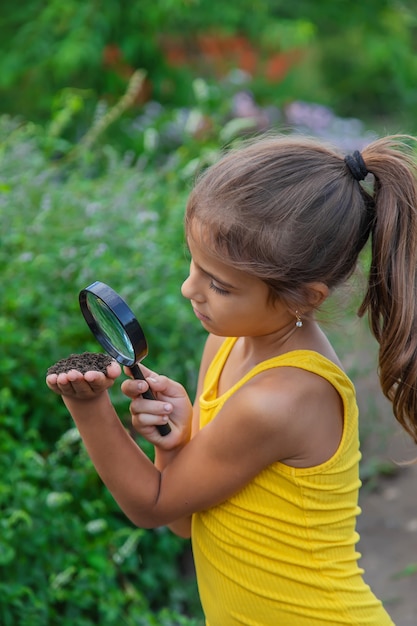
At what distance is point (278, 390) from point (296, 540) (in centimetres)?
32

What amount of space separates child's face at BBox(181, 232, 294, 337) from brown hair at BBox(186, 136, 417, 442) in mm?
23

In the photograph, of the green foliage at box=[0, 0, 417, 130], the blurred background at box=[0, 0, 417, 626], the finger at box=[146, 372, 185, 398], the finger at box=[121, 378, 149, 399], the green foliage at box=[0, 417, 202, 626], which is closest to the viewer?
the finger at box=[121, 378, 149, 399]

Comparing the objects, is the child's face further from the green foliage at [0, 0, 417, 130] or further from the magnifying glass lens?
the green foliage at [0, 0, 417, 130]

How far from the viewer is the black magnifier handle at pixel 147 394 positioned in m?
1.80

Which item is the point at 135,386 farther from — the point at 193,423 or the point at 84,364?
the point at 193,423

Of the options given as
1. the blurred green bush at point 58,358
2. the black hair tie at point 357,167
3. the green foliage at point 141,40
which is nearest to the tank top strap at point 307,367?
the black hair tie at point 357,167

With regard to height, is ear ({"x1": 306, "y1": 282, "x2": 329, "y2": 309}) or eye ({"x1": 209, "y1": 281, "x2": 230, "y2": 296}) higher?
eye ({"x1": 209, "y1": 281, "x2": 230, "y2": 296})

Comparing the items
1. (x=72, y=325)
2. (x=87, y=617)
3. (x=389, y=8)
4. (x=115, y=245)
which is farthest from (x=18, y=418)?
(x=389, y=8)

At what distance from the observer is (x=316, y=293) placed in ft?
5.86

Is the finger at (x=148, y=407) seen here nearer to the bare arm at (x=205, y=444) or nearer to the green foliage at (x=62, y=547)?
the bare arm at (x=205, y=444)

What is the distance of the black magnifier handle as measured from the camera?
1802 mm

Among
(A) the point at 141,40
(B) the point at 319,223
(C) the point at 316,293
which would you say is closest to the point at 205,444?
(C) the point at 316,293

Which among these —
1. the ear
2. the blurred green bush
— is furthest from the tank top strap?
the blurred green bush

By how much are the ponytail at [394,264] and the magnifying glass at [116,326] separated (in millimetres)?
501
